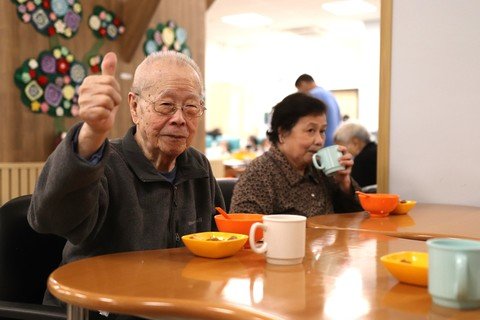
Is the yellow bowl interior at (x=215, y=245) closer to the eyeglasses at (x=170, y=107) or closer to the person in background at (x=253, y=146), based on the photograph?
the eyeglasses at (x=170, y=107)

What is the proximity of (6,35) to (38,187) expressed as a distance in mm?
3560

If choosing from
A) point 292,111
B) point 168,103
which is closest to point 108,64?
point 168,103

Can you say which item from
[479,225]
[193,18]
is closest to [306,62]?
[193,18]

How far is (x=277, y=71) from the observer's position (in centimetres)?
1268

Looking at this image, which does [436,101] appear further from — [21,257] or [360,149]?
[21,257]

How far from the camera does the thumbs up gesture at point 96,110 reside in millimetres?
1151

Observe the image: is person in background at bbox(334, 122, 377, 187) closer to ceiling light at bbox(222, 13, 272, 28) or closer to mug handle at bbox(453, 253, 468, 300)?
mug handle at bbox(453, 253, 468, 300)

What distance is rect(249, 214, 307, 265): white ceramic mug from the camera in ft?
3.75

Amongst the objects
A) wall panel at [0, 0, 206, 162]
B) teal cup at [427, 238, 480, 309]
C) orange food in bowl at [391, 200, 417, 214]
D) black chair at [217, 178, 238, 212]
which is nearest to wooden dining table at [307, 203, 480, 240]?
orange food in bowl at [391, 200, 417, 214]

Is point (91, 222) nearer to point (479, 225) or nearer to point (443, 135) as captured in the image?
point (479, 225)

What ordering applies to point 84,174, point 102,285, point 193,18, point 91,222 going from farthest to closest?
point 193,18
point 91,222
point 84,174
point 102,285

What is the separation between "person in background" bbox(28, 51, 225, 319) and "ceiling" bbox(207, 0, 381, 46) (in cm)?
567

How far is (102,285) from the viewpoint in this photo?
3.33 ft

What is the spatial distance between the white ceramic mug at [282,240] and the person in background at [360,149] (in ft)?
7.91
